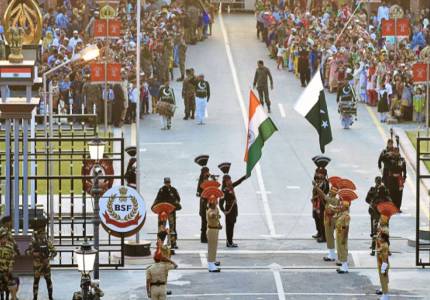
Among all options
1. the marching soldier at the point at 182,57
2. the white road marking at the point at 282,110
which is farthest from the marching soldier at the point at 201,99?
the marching soldier at the point at 182,57

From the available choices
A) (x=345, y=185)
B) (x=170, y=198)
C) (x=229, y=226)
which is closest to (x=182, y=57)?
(x=170, y=198)

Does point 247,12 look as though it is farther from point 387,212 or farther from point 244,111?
point 387,212

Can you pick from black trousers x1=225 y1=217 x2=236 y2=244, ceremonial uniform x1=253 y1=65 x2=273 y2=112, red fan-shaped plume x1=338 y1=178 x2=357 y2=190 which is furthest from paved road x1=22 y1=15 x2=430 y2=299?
red fan-shaped plume x1=338 y1=178 x2=357 y2=190

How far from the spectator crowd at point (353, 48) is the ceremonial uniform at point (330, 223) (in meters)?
17.0

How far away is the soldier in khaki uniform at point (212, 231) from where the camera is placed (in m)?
33.9

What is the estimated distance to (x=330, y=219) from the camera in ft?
115

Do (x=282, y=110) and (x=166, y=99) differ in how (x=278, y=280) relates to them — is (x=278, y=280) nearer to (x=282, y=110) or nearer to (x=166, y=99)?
(x=166, y=99)

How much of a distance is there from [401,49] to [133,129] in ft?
38.2

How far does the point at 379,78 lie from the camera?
54000 mm

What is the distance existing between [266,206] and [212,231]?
24.7 feet

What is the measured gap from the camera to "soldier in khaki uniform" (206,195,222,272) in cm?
3388

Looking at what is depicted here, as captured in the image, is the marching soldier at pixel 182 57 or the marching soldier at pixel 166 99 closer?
the marching soldier at pixel 166 99

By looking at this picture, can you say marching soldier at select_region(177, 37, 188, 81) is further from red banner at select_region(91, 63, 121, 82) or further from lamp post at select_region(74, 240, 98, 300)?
lamp post at select_region(74, 240, 98, 300)

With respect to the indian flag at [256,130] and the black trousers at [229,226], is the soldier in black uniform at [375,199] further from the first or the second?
the black trousers at [229,226]
